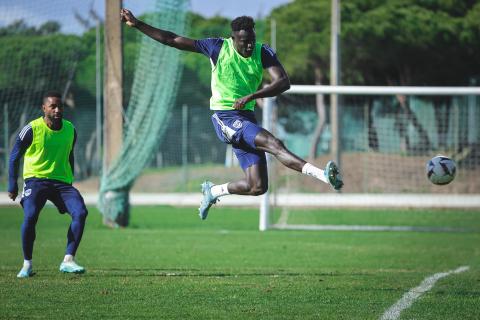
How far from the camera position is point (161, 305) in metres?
8.71

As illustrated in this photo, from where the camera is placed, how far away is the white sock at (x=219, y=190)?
10.7 m

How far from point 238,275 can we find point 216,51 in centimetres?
300

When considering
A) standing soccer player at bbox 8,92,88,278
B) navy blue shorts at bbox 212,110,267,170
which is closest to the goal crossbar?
standing soccer player at bbox 8,92,88,278

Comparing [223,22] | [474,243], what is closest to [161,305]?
[474,243]

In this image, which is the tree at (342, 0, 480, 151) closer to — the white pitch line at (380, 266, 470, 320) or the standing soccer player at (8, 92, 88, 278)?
the white pitch line at (380, 266, 470, 320)

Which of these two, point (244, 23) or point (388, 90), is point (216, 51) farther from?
point (388, 90)

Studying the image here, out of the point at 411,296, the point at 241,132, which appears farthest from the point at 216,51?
the point at 411,296

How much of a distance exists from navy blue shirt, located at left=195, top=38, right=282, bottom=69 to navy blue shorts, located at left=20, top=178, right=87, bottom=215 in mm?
2512

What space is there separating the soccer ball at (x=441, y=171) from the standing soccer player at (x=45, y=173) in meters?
4.37

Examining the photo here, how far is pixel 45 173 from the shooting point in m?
11.1

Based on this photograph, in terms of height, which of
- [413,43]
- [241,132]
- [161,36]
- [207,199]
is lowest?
[207,199]

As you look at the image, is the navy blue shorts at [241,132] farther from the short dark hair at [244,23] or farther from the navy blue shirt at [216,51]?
the short dark hair at [244,23]

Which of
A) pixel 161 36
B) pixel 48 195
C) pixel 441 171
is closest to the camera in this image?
pixel 161 36

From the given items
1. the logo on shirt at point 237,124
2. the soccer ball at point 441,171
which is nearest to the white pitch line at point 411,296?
the soccer ball at point 441,171
